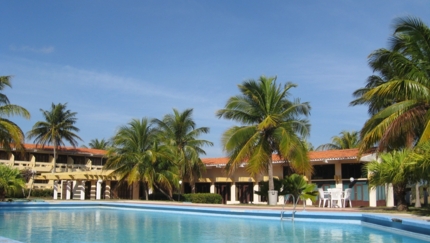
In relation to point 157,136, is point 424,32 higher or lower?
higher

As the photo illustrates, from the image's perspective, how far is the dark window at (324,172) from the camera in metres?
28.2

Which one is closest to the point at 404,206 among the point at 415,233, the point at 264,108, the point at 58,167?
the point at 415,233

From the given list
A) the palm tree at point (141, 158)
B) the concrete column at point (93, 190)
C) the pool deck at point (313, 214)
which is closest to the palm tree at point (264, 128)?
the pool deck at point (313, 214)

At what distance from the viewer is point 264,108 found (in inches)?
928

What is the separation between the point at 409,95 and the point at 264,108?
8182 mm

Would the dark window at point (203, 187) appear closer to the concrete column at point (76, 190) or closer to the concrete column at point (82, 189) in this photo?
the concrete column at point (82, 189)

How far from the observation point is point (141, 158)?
30531 mm

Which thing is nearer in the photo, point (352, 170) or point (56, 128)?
point (352, 170)

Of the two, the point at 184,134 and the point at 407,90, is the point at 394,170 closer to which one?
the point at 407,90

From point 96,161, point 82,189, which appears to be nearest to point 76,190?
point 82,189

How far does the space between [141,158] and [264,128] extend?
10881mm

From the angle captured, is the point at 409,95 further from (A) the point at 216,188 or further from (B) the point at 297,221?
(A) the point at 216,188

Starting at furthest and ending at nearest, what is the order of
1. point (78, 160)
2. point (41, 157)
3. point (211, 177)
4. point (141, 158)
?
point (78, 160)
point (41, 157)
point (211, 177)
point (141, 158)

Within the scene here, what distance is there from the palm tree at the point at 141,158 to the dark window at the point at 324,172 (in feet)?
30.6
